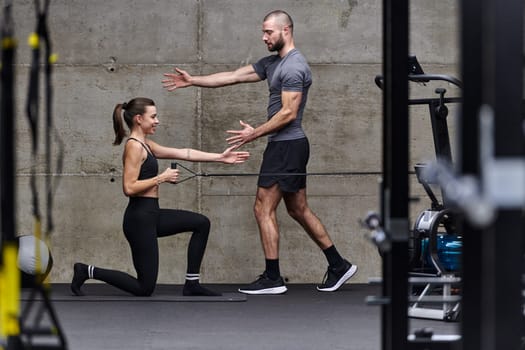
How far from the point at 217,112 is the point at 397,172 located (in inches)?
194

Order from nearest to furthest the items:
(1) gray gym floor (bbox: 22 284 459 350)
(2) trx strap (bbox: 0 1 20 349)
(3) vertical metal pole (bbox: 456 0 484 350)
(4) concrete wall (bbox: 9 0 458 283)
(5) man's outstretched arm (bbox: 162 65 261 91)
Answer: (3) vertical metal pole (bbox: 456 0 484 350) → (2) trx strap (bbox: 0 1 20 349) → (1) gray gym floor (bbox: 22 284 459 350) → (5) man's outstretched arm (bbox: 162 65 261 91) → (4) concrete wall (bbox: 9 0 458 283)

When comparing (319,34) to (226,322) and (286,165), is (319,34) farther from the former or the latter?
(226,322)

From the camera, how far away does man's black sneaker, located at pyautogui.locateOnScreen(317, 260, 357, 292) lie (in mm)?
8453

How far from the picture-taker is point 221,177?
9117 millimetres

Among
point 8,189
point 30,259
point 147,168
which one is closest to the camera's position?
point 8,189

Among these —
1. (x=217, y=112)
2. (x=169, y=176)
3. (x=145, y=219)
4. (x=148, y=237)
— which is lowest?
(x=148, y=237)

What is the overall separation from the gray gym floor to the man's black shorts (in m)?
0.79

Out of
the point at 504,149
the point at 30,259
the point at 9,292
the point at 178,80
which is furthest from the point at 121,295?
the point at 504,149

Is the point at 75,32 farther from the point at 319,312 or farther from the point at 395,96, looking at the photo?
the point at 395,96

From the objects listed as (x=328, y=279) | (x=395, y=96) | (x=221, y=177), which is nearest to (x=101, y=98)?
(x=221, y=177)

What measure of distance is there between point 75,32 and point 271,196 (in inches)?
84.7

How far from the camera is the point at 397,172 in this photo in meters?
4.31

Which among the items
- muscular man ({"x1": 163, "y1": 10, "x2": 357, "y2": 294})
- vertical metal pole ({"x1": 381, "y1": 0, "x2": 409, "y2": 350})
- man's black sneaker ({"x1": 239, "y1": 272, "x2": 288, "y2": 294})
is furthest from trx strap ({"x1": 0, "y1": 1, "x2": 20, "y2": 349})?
man's black sneaker ({"x1": 239, "y1": 272, "x2": 288, "y2": 294})

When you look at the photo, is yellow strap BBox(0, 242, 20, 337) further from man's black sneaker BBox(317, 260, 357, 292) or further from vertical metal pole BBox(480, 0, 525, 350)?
man's black sneaker BBox(317, 260, 357, 292)
